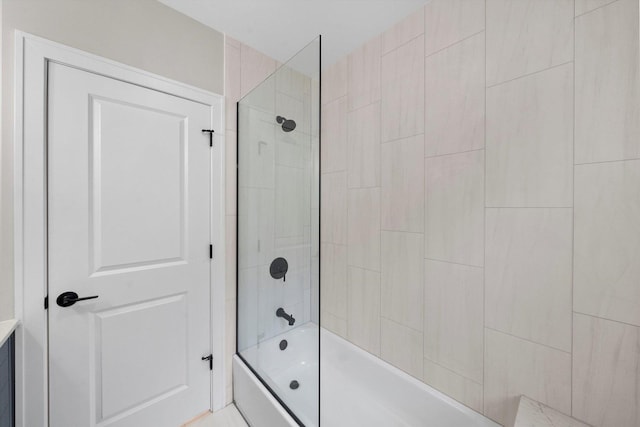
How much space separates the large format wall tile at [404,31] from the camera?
4.60 ft

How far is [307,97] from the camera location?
1189 millimetres

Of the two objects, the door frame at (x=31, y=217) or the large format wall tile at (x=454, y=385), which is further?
the large format wall tile at (x=454, y=385)

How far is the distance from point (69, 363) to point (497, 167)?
2.25 metres

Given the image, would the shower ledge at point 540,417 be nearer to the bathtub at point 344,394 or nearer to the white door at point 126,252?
the bathtub at point 344,394

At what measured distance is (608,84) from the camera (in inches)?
34.5

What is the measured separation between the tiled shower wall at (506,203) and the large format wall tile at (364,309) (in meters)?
0.01

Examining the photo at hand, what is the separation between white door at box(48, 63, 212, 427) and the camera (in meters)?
1.15

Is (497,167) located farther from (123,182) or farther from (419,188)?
(123,182)

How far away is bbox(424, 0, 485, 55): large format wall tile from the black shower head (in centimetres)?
88

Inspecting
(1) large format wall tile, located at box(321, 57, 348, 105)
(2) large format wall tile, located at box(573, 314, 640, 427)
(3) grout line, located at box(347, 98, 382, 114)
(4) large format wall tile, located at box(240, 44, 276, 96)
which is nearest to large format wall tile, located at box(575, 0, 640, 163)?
(2) large format wall tile, located at box(573, 314, 640, 427)

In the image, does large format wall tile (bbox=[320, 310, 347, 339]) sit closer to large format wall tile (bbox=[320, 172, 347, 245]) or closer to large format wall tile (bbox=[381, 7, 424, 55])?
large format wall tile (bbox=[320, 172, 347, 245])

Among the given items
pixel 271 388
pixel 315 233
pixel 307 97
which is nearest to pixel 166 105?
pixel 307 97

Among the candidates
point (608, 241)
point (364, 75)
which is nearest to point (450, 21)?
point (364, 75)

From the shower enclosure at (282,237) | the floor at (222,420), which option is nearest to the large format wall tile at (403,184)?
the shower enclosure at (282,237)
